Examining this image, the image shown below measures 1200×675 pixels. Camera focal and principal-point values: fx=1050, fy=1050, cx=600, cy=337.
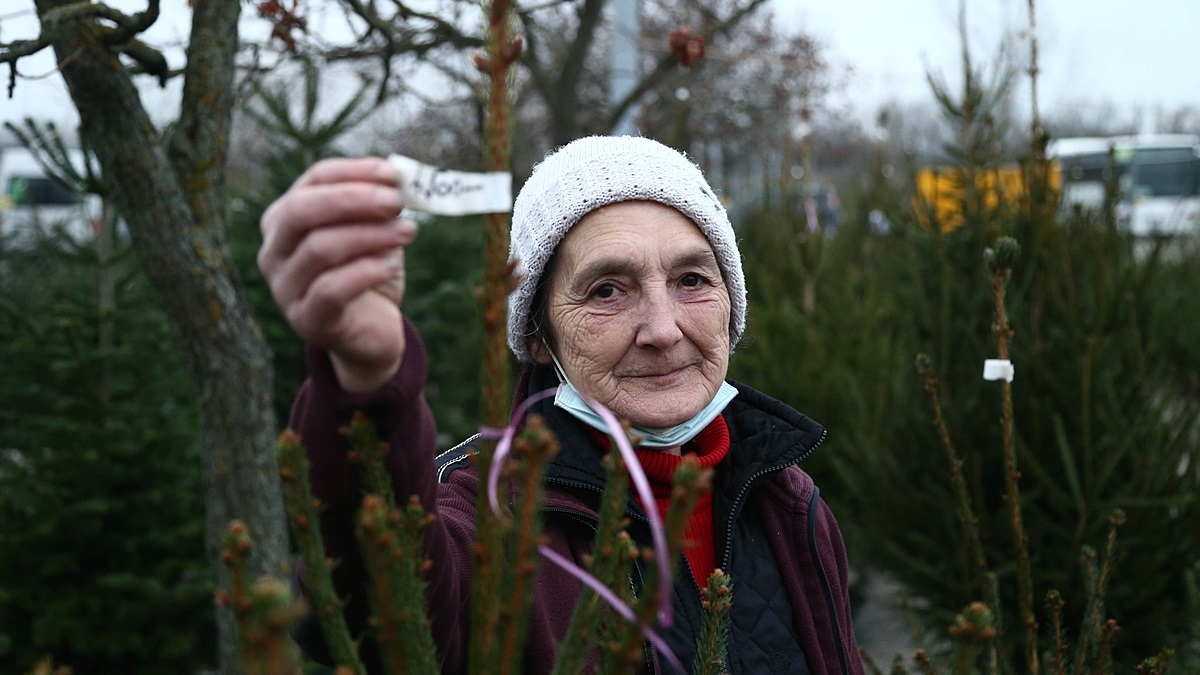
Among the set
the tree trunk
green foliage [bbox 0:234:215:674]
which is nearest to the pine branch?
the tree trunk

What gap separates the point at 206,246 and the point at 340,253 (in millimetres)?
2247

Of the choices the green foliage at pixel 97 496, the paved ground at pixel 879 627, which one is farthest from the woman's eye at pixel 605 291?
the paved ground at pixel 879 627

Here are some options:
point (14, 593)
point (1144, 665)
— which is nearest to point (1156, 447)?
point (1144, 665)

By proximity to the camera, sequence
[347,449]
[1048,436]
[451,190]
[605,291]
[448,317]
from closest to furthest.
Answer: [451,190], [347,449], [605,291], [1048,436], [448,317]

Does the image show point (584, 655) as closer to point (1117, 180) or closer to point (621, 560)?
point (621, 560)

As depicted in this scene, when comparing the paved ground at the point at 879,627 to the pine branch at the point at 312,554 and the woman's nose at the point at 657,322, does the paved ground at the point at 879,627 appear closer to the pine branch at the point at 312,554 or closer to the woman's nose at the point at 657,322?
the woman's nose at the point at 657,322

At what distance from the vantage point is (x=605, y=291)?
6.79 feet

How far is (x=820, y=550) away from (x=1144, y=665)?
0.72m

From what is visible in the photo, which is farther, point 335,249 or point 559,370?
point 559,370

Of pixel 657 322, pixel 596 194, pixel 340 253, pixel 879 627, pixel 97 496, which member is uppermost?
pixel 596 194

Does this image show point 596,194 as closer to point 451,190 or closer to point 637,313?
point 637,313

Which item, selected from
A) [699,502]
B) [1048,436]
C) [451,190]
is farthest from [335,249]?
[1048,436]

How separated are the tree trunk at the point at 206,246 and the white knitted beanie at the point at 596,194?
1268 millimetres

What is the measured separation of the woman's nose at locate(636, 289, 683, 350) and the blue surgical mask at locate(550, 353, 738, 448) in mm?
168
